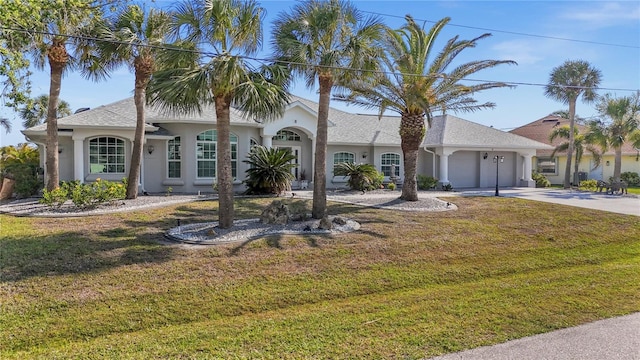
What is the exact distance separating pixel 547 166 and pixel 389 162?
19.0m

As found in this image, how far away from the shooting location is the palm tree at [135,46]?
44.7 ft

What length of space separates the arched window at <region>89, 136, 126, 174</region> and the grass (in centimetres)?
639

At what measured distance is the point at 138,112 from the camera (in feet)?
52.1

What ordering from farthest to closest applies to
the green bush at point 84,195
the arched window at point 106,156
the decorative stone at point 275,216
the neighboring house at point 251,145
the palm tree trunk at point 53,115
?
the arched window at point 106,156 < the neighboring house at point 251,145 < the palm tree trunk at point 53,115 < the green bush at point 84,195 < the decorative stone at point 275,216

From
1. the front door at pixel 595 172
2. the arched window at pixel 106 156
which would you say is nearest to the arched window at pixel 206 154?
the arched window at pixel 106 156

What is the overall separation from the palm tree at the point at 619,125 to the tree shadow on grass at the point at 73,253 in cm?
3021

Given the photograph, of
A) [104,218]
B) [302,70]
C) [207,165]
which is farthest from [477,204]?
[104,218]

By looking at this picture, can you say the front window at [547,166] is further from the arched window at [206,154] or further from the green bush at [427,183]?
the arched window at [206,154]

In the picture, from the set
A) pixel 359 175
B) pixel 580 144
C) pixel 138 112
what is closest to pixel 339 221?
pixel 359 175

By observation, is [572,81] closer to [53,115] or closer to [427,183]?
[427,183]

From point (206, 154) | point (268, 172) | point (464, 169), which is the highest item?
point (206, 154)

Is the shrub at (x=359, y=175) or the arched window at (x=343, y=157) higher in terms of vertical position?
the arched window at (x=343, y=157)

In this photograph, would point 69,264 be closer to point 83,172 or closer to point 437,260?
point 437,260

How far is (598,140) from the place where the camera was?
1108 inches
